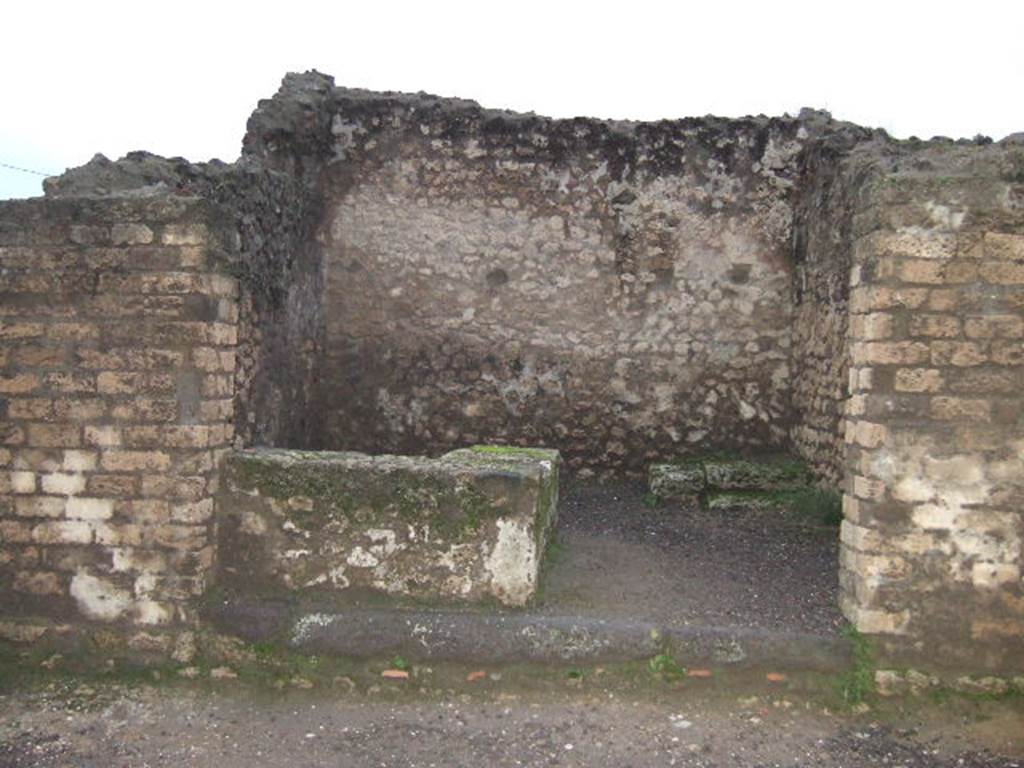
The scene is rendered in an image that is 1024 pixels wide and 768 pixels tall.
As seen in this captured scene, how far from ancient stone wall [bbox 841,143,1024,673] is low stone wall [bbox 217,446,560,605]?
1.78 meters

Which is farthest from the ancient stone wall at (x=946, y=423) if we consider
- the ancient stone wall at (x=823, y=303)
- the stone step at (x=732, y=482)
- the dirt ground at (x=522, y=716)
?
the stone step at (x=732, y=482)

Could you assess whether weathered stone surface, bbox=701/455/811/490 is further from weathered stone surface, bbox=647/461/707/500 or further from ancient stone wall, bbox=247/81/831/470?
ancient stone wall, bbox=247/81/831/470

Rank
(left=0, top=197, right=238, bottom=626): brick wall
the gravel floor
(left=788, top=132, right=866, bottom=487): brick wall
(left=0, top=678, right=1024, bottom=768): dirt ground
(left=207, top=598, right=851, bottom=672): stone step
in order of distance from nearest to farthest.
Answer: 1. (left=0, top=678, right=1024, bottom=768): dirt ground
2. (left=207, top=598, right=851, bottom=672): stone step
3. (left=0, top=197, right=238, bottom=626): brick wall
4. the gravel floor
5. (left=788, top=132, right=866, bottom=487): brick wall

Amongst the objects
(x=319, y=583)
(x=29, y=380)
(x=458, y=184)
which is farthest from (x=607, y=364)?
(x=29, y=380)

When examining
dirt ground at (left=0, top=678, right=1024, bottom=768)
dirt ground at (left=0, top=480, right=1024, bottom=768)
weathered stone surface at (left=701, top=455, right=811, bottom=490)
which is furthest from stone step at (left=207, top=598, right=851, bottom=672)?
weathered stone surface at (left=701, top=455, right=811, bottom=490)

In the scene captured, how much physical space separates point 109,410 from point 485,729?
8.29ft

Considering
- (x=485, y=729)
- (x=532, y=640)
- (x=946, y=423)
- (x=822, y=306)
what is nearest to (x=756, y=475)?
(x=822, y=306)

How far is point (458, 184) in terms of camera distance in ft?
28.3

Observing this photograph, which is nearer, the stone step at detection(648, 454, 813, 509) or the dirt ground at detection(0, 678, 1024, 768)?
the dirt ground at detection(0, 678, 1024, 768)

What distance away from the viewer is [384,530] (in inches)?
194

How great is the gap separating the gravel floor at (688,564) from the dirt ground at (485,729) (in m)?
0.51

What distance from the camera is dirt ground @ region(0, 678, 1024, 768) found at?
4.11 m

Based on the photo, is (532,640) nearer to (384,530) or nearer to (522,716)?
(522,716)

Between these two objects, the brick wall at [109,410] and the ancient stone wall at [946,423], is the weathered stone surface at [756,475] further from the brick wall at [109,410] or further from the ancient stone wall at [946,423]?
the brick wall at [109,410]
